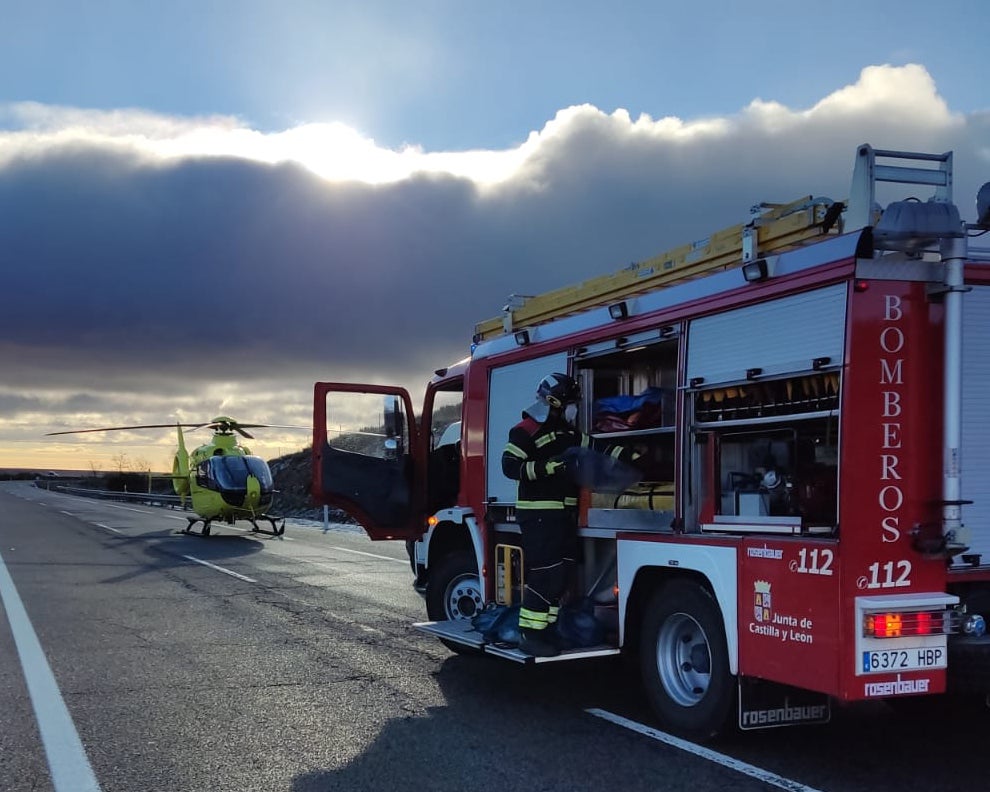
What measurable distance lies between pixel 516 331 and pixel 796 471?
9.97ft

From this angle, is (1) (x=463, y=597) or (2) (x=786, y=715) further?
(1) (x=463, y=597)

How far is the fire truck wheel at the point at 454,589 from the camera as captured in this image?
26.1 feet

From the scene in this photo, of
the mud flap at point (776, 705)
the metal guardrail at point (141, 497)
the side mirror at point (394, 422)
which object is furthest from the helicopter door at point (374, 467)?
the metal guardrail at point (141, 497)

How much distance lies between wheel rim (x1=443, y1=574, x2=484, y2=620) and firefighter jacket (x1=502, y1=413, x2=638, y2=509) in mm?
1507

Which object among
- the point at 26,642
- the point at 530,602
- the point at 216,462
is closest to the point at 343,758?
the point at 530,602

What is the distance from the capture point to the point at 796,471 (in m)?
5.26

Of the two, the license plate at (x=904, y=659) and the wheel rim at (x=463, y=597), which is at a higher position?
the license plate at (x=904, y=659)

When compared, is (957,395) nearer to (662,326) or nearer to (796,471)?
(796,471)

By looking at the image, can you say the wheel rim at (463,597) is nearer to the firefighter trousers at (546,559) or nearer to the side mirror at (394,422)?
the firefighter trousers at (546,559)

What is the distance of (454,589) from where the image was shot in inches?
322

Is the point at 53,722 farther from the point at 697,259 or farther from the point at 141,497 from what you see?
the point at 141,497

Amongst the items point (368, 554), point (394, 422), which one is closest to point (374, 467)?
point (394, 422)

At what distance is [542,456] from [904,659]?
2.65 m

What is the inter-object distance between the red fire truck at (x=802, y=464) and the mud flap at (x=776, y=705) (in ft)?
0.04
